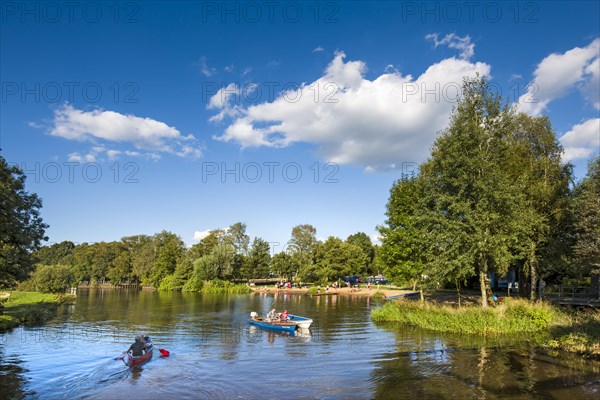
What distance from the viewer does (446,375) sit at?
19141 millimetres

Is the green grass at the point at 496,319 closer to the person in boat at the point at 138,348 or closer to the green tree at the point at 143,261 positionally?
the person in boat at the point at 138,348

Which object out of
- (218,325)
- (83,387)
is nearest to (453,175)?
(218,325)

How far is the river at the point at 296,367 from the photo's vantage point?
56.4 feet

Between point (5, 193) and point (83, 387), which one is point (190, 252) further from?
point (83, 387)

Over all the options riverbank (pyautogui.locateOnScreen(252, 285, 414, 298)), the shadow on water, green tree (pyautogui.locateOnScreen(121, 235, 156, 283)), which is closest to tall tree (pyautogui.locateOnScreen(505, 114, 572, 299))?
the shadow on water

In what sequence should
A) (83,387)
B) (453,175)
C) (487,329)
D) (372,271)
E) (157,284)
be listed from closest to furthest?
(83,387) → (487,329) → (453,175) → (157,284) → (372,271)

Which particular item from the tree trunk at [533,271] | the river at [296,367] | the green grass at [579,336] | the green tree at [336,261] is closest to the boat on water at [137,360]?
the river at [296,367]

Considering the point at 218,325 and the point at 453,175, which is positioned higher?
the point at 453,175

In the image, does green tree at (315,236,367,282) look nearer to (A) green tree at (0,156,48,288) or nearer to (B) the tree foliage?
(B) the tree foliage

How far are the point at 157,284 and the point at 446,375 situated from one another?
108296mm

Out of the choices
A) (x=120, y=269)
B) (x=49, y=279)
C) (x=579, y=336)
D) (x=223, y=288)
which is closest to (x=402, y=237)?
(x=579, y=336)

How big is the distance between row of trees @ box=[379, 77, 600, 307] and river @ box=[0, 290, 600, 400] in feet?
23.6

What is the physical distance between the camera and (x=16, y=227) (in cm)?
2838

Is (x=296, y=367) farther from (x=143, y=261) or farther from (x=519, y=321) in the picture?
(x=143, y=261)
